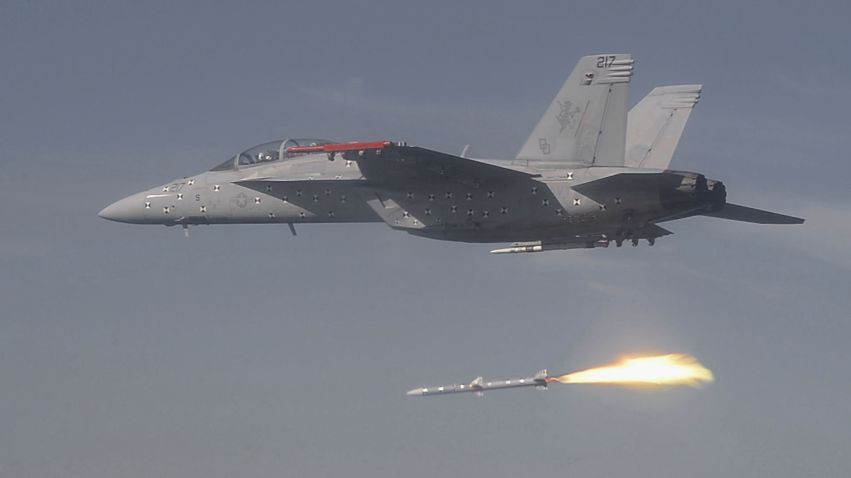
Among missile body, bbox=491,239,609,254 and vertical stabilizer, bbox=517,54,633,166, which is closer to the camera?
vertical stabilizer, bbox=517,54,633,166

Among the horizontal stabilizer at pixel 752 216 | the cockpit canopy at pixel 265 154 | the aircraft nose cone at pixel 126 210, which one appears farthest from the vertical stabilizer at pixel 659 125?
the aircraft nose cone at pixel 126 210

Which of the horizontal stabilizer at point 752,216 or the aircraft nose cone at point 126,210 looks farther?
the aircraft nose cone at point 126,210

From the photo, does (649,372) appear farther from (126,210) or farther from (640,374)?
(126,210)

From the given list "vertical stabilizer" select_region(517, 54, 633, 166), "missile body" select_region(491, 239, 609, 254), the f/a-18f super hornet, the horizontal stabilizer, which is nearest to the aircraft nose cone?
the f/a-18f super hornet

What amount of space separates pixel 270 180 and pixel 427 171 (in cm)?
567

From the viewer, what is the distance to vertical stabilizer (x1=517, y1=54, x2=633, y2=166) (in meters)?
39.1

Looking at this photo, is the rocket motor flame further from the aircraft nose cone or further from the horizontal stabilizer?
the aircraft nose cone

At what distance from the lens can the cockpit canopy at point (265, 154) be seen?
4209 cm

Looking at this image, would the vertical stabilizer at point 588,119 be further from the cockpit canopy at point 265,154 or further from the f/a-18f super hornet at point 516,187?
the cockpit canopy at point 265,154

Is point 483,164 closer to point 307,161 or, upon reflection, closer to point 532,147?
point 532,147

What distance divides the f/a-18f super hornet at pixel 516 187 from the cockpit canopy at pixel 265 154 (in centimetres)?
4

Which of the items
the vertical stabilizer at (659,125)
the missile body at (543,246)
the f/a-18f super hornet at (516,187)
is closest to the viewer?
the f/a-18f super hornet at (516,187)

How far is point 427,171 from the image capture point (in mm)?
38750

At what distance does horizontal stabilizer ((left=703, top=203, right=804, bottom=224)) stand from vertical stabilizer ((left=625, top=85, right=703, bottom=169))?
300 cm
